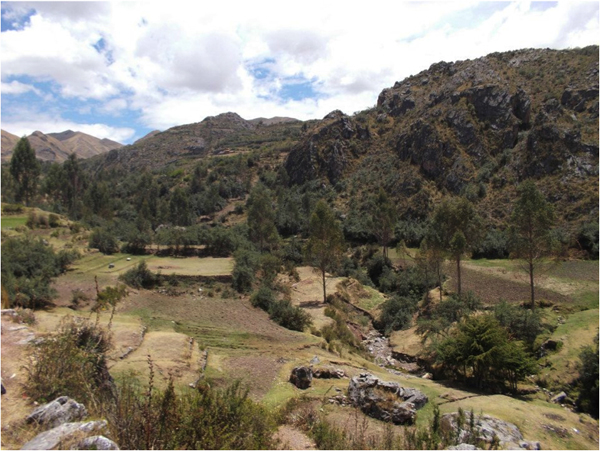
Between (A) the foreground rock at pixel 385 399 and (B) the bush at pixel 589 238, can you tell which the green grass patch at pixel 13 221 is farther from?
(B) the bush at pixel 589 238

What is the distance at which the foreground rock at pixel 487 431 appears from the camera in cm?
859

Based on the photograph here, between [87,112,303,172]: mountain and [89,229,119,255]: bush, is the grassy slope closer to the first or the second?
[89,229,119,255]: bush

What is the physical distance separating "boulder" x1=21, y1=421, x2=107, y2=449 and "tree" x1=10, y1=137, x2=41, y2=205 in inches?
2557

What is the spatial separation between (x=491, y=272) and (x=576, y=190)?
20035 millimetres

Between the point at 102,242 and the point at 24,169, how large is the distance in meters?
30.3

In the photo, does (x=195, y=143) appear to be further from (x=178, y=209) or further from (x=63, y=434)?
(x=63, y=434)

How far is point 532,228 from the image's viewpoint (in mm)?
21438

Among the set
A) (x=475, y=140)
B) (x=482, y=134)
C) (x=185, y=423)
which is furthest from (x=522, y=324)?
(x=482, y=134)

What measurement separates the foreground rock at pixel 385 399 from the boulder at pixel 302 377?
1788 millimetres

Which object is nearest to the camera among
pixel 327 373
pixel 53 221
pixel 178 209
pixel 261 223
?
pixel 327 373

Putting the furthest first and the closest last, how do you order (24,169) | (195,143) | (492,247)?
(195,143) < (24,169) < (492,247)

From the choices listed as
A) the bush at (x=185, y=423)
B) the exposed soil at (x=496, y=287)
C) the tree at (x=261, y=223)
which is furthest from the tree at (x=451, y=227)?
the bush at (x=185, y=423)

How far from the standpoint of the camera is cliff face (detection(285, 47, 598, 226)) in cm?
4706

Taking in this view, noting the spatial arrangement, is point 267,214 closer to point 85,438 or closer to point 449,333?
point 449,333
